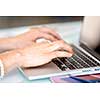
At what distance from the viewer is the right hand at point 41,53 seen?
80 cm

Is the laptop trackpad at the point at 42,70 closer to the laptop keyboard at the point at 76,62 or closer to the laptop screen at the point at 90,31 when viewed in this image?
the laptop keyboard at the point at 76,62

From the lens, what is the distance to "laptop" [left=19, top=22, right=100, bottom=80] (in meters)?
0.76

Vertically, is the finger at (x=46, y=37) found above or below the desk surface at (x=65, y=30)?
above

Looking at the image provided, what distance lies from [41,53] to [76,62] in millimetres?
129

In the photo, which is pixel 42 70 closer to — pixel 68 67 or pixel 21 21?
pixel 68 67

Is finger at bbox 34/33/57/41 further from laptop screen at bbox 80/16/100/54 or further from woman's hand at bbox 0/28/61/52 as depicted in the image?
laptop screen at bbox 80/16/100/54

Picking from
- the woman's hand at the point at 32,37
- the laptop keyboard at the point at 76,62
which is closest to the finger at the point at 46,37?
the woman's hand at the point at 32,37

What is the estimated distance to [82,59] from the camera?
2.92 feet

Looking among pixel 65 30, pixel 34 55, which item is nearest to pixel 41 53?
pixel 34 55

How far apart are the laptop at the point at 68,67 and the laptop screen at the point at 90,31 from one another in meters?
0.30
